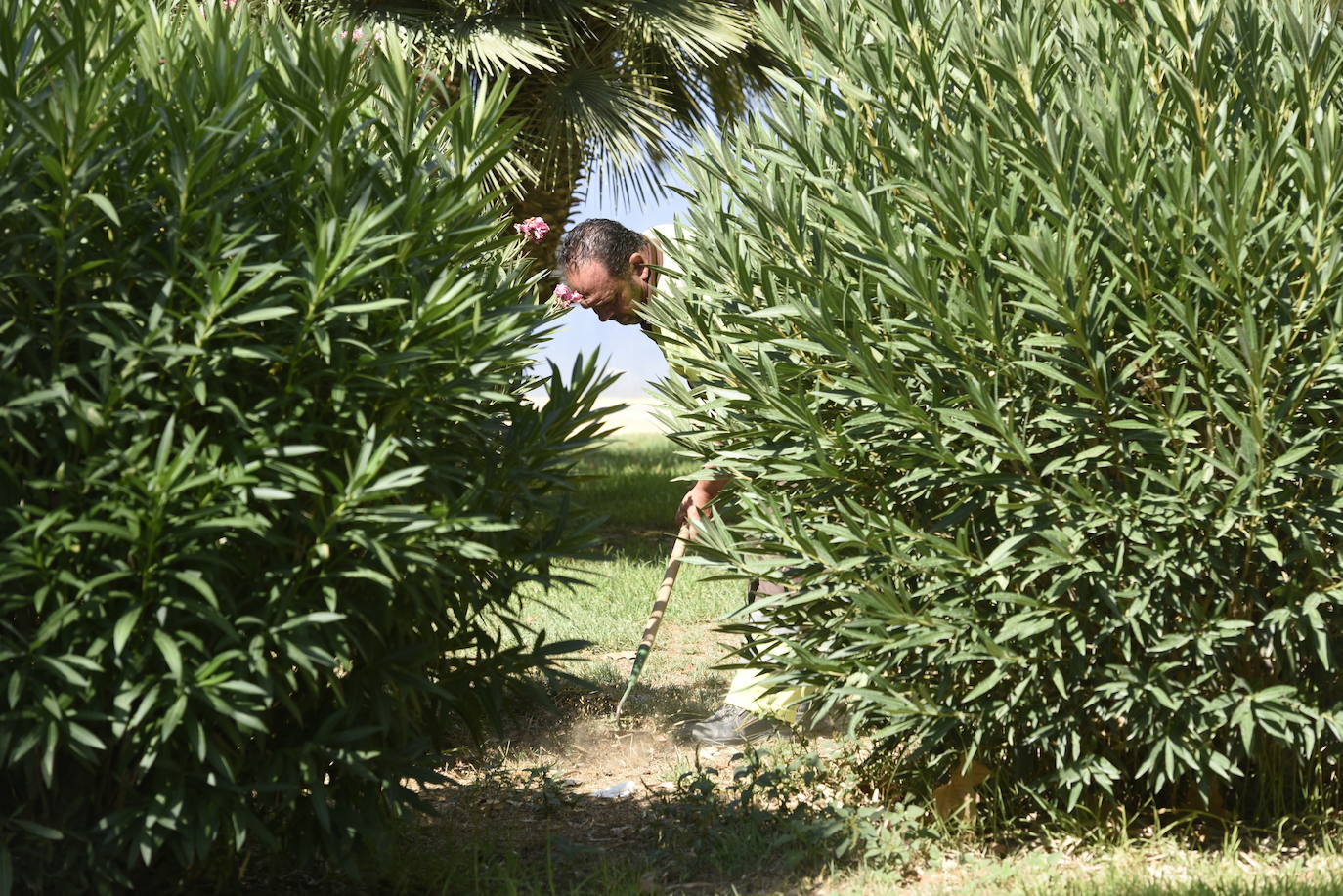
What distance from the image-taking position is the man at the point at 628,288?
5.25m

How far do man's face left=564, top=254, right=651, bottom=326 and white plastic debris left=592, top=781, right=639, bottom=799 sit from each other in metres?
1.96

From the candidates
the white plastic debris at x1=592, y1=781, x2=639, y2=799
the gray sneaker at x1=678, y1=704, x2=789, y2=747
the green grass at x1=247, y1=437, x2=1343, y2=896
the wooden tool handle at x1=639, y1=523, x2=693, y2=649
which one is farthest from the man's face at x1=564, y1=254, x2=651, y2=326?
the white plastic debris at x1=592, y1=781, x2=639, y2=799

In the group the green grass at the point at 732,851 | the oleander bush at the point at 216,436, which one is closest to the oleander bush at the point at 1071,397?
the green grass at the point at 732,851

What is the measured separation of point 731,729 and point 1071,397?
245 cm

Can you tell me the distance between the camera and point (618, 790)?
15.2 ft

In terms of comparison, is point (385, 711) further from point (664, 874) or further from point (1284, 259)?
point (1284, 259)

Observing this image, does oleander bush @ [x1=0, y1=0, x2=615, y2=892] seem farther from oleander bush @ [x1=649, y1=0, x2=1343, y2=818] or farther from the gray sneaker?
the gray sneaker

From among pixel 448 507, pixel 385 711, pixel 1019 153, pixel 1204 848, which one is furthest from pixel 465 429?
pixel 1204 848

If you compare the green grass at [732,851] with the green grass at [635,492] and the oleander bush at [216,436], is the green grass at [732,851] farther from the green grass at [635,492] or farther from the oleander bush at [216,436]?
the green grass at [635,492]

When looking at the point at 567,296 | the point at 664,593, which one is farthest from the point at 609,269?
the point at 664,593

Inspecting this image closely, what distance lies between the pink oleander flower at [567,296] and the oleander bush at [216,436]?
2.27 metres

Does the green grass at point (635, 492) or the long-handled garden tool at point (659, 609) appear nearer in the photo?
the long-handled garden tool at point (659, 609)

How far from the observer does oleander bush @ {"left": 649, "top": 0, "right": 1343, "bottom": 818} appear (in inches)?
127

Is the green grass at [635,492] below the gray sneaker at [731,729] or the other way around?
the other way around
